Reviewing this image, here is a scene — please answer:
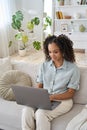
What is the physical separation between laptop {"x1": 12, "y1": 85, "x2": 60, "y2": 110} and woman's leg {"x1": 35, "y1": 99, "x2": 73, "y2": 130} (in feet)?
0.13

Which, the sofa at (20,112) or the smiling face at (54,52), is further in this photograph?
the smiling face at (54,52)

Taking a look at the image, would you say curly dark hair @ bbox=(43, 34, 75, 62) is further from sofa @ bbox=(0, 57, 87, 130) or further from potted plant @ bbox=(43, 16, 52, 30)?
potted plant @ bbox=(43, 16, 52, 30)

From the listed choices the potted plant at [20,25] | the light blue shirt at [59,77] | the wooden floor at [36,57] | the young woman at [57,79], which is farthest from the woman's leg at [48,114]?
the potted plant at [20,25]

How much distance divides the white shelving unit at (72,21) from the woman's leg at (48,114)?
3.73m

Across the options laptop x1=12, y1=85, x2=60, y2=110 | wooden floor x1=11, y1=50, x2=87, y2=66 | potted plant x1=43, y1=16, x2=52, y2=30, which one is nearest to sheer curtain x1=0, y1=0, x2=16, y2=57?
wooden floor x1=11, y1=50, x2=87, y2=66

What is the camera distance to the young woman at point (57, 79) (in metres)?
1.69

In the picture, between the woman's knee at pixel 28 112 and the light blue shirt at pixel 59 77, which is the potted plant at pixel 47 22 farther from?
the woman's knee at pixel 28 112

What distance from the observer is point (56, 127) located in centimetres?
163

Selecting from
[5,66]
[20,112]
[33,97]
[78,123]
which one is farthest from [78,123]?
[5,66]

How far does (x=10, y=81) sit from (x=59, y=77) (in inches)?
20.5

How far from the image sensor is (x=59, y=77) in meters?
1.86

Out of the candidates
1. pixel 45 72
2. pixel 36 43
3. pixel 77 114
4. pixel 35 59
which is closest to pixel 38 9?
pixel 36 43

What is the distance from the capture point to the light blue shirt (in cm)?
183

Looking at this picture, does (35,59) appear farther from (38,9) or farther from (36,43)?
(38,9)
